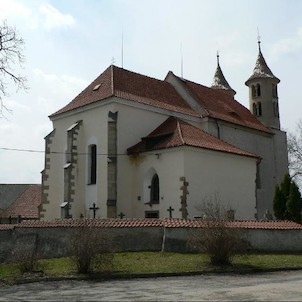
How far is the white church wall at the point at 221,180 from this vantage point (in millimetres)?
26062

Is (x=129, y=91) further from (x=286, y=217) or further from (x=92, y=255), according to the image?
(x=92, y=255)

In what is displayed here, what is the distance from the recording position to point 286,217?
2798 centimetres

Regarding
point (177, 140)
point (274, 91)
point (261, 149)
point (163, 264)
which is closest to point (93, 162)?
point (177, 140)

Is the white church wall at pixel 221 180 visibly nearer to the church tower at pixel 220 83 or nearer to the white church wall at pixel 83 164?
the white church wall at pixel 83 164

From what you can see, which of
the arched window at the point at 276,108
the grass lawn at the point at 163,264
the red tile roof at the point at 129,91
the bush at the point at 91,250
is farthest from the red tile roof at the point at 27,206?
the bush at the point at 91,250

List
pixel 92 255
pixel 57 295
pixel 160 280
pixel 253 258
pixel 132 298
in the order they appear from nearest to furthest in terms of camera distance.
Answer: pixel 132 298, pixel 57 295, pixel 160 280, pixel 92 255, pixel 253 258

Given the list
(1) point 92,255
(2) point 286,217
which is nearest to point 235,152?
(2) point 286,217

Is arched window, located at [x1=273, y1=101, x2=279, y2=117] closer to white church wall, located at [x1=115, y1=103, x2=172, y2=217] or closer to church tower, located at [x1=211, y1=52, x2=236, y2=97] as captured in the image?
church tower, located at [x1=211, y1=52, x2=236, y2=97]

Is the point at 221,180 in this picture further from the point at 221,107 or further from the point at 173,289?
the point at 173,289

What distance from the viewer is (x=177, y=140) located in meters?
26.8

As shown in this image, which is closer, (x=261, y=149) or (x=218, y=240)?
(x=218, y=240)

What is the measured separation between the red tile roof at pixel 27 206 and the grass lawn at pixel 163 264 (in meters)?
25.9

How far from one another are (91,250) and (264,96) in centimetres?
3132

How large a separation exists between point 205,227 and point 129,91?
1530cm
